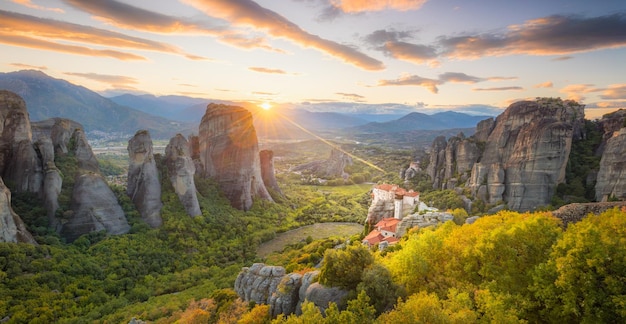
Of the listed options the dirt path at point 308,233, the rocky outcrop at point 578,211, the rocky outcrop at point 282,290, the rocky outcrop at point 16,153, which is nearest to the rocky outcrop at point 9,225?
the rocky outcrop at point 16,153

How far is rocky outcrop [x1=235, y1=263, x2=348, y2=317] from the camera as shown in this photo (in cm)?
2616

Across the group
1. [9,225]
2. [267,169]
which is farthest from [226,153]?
[9,225]

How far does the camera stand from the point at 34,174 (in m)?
51.8

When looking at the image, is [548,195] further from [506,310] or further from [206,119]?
[206,119]

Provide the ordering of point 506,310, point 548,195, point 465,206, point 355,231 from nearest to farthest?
point 506,310
point 548,195
point 465,206
point 355,231

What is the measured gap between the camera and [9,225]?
136 feet

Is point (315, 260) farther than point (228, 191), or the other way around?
point (228, 191)

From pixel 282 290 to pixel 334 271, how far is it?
Answer: 18.9 feet

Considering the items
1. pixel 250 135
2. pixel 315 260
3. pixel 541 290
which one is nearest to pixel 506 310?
pixel 541 290

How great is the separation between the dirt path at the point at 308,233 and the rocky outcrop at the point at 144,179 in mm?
22496

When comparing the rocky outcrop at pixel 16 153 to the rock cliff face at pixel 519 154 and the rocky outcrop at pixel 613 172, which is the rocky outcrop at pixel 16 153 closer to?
the rock cliff face at pixel 519 154

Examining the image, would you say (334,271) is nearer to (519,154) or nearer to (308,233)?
(308,233)

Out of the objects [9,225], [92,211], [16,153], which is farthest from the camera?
[92,211]

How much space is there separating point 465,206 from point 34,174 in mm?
83173
